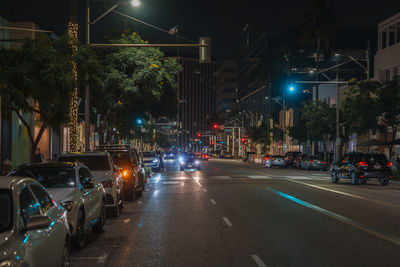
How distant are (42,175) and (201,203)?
9072 mm

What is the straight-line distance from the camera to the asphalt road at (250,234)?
977cm

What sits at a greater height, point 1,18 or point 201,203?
point 1,18

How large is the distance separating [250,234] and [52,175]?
4486 millimetres

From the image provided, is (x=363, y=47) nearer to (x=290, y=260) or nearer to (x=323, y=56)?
(x=323, y=56)

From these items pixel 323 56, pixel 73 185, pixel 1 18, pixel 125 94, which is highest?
pixel 323 56

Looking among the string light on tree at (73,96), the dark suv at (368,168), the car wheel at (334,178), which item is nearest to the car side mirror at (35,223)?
the string light on tree at (73,96)

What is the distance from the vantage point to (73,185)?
38.8 feet

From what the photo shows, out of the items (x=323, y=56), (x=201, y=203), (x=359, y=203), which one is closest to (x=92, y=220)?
(x=201, y=203)

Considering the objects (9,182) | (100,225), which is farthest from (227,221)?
(9,182)

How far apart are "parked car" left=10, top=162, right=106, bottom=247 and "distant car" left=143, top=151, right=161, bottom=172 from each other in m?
38.2

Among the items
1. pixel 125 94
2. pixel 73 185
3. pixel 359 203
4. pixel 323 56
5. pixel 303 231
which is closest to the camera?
pixel 73 185

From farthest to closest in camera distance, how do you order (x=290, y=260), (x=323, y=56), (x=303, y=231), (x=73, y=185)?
(x=323, y=56)
(x=303, y=231)
(x=73, y=185)
(x=290, y=260)

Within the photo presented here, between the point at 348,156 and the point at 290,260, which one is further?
the point at 348,156

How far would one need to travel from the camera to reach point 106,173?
16656 mm
